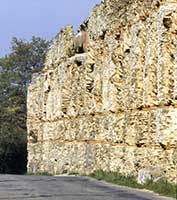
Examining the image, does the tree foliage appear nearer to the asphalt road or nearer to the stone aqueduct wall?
the stone aqueduct wall

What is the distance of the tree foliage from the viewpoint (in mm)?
45375

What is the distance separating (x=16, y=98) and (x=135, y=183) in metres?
48.7

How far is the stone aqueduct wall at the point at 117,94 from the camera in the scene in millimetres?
16312

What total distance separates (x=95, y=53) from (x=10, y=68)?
48953 millimetres

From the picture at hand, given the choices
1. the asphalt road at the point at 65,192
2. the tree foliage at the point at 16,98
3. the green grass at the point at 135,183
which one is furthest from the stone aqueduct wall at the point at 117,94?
the tree foliage at the point at 16,98

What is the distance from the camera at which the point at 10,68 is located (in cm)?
7175

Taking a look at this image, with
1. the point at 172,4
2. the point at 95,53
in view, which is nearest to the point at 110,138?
the point at 95,53

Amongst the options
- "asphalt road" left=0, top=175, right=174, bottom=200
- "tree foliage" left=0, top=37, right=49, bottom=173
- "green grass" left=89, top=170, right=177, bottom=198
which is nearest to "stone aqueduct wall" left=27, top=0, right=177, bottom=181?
"green grass" left=89, top=170, right=177, bottom=198

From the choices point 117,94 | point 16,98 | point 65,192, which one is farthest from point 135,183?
point 16,98

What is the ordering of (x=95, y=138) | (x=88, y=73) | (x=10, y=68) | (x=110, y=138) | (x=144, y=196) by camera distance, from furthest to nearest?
(x=10, y=68)
(x=88, y=73)
(x=95, y=138)
(x=110, y=138)
(x=144, y=196)

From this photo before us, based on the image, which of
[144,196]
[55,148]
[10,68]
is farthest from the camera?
[10,68]

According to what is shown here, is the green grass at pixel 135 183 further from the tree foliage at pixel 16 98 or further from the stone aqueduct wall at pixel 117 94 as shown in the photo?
the tree foliage at pixel 16 98

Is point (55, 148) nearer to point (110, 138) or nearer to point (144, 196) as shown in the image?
point (110, 138)

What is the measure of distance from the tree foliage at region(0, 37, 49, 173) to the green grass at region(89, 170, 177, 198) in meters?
23.9
